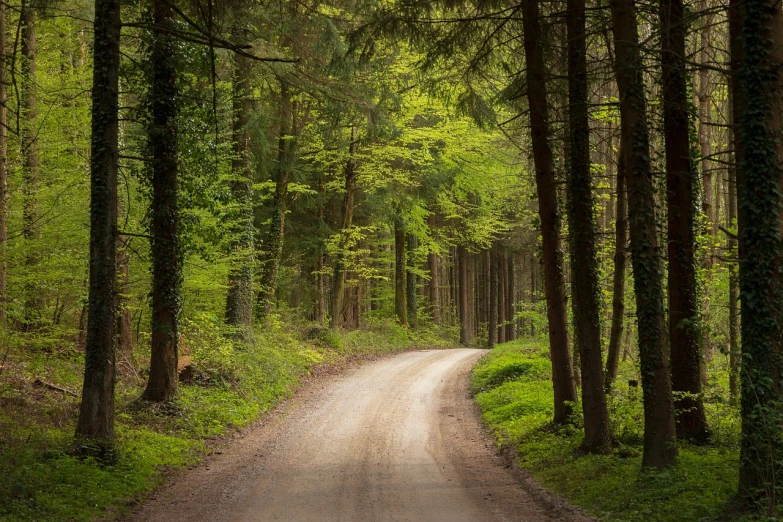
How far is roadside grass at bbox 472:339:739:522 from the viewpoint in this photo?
7.03 m

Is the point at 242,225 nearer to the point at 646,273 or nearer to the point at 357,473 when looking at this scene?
the point at 357,473

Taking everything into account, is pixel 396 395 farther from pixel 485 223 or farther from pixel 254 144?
pixel 485 223

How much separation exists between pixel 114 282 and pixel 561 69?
8375 mm

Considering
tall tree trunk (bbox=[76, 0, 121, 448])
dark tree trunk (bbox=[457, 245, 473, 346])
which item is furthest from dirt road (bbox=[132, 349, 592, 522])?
dark tree trunk (bbox=[457, 245, 473, 346])

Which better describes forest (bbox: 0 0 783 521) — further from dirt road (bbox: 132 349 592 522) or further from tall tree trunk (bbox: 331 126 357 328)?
tall tree trunk (bbox: 331 126 357 328)

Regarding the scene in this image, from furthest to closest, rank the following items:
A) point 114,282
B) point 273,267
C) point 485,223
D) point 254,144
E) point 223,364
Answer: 1. point 485,223
2. point 273,267
3. point 254,144
4. point 223,364
5. point 114,282

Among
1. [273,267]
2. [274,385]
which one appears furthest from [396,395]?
[273,267]

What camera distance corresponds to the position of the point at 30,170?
13445 millimetres

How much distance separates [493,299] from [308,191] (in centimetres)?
2342

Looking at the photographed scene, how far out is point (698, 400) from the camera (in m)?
9.89

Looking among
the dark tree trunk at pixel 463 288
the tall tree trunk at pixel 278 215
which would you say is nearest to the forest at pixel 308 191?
the tall tree trunk at pixel 278 215

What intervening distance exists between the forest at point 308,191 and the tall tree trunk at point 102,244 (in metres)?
0.03

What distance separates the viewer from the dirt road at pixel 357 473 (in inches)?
308

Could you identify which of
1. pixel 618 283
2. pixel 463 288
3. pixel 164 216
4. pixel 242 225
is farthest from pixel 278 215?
pixel 463 288
